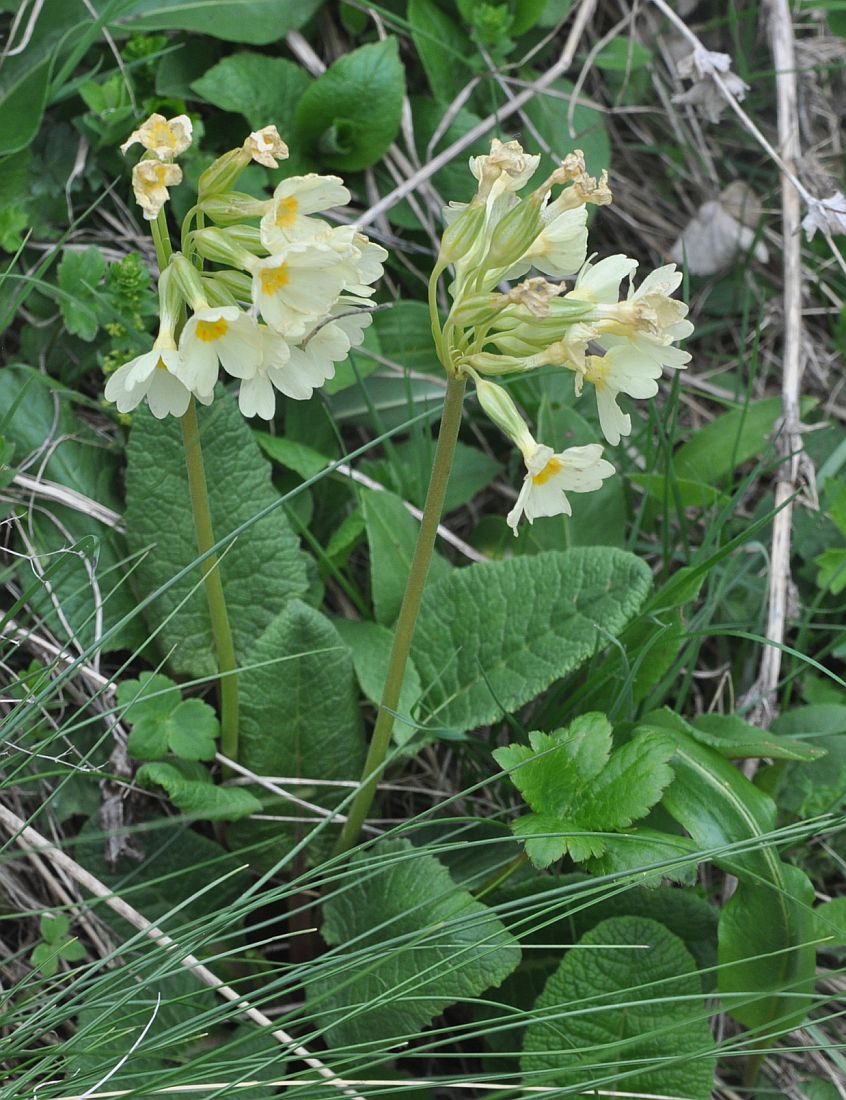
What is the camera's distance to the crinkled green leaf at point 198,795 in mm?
1892

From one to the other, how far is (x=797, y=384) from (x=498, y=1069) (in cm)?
167

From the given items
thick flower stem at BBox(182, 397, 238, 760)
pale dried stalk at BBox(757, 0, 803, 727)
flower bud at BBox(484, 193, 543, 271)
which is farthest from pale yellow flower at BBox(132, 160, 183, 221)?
pale dried stalk at BBox(757, 0, 803, 727)

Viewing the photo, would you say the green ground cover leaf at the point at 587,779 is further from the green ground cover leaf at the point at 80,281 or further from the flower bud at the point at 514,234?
the green ground cover leaf at the point at 80,281

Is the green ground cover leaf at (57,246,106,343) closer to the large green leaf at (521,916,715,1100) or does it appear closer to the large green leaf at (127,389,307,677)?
the large green leaf at (127,389,307,677)

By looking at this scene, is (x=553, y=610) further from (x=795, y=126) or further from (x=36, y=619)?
(x=795, y=126)

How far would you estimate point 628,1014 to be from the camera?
1.86 metres

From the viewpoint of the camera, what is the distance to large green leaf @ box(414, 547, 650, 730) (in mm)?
2082

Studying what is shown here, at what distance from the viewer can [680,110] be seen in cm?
331

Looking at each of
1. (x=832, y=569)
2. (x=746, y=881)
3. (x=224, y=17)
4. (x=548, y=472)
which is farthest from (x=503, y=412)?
(x=224, y=17)

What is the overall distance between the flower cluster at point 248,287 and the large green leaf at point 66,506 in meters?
0.72

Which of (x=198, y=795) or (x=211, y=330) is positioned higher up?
(x=211, y=330)

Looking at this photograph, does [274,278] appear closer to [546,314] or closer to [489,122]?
[546,314]

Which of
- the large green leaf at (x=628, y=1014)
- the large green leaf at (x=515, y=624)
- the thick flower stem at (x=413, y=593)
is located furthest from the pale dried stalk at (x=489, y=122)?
the large green leaf at (x=628, y=1014)

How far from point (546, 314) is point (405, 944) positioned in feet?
3.32
